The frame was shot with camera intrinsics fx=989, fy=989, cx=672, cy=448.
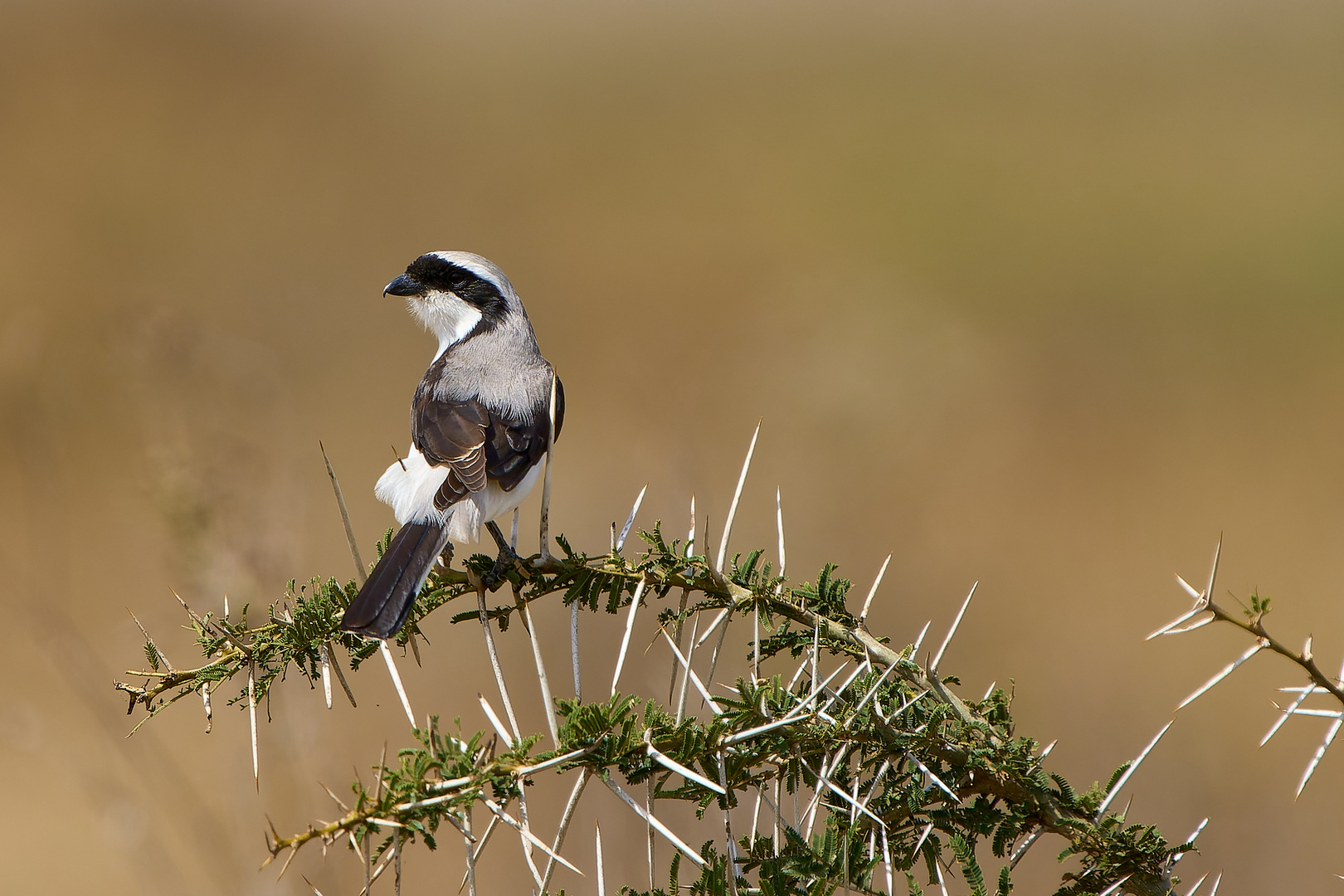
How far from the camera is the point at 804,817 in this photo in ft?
5.40

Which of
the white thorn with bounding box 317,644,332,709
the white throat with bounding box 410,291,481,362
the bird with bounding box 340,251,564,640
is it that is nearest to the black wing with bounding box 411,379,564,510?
the bird with bounding box 340,251,564,640

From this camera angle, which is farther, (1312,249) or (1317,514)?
(1312,249)

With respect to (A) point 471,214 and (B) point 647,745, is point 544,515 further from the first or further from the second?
(A) point 471,214

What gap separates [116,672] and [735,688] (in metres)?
6.21

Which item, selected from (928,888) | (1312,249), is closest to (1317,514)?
(1312,249)

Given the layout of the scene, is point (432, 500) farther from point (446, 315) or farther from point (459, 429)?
point (446, 315)

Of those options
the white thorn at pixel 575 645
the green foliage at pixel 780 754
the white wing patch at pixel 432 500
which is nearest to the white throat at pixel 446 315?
the white wing patch at pixel 432 500

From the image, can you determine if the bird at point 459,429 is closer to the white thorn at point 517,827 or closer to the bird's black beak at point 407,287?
the bird's black beak at point 407,287

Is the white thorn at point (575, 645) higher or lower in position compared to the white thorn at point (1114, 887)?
higher

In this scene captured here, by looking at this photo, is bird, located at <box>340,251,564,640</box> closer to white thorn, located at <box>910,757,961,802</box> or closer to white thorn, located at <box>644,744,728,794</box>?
white thorn, located at <box>644,744,728,794</box>

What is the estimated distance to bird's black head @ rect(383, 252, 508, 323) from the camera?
4.43 meters

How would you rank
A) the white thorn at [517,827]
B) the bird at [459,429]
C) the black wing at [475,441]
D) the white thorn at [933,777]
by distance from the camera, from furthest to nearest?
the black wing at [475,441], the bird at [459,429], the white thorn at [933,777], the white thorn at [517,827]

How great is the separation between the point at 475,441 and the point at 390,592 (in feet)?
4.53

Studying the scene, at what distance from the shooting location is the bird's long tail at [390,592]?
190 centimetres
